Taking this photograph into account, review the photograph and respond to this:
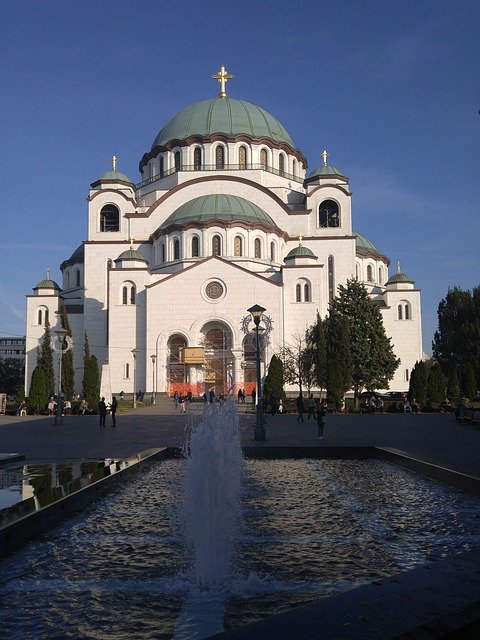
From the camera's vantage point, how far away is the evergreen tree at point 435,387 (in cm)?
3575

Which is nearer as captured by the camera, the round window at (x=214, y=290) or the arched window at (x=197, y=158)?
the round window at (x=214, y=290)

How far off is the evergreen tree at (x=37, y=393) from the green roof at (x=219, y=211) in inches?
675

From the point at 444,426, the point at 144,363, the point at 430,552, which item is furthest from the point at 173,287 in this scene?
the point at 430,552

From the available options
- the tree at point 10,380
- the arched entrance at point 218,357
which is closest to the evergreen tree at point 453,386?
the arched entrance at point 218,357

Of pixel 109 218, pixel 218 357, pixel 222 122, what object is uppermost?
pixel 222 122

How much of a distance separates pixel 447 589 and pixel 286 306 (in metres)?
41.8

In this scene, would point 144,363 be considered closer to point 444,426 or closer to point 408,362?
point 408,362

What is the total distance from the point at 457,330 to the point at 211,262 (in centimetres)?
2383

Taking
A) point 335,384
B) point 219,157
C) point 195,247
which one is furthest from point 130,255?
point 335,384

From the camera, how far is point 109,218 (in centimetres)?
5091

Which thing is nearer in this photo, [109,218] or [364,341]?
[364,341]

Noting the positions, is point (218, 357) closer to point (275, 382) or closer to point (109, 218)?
point (275, 382)

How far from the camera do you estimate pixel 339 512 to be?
24.2ft

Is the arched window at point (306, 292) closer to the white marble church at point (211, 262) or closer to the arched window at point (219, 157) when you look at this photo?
the white marble church at point (211, 262)
